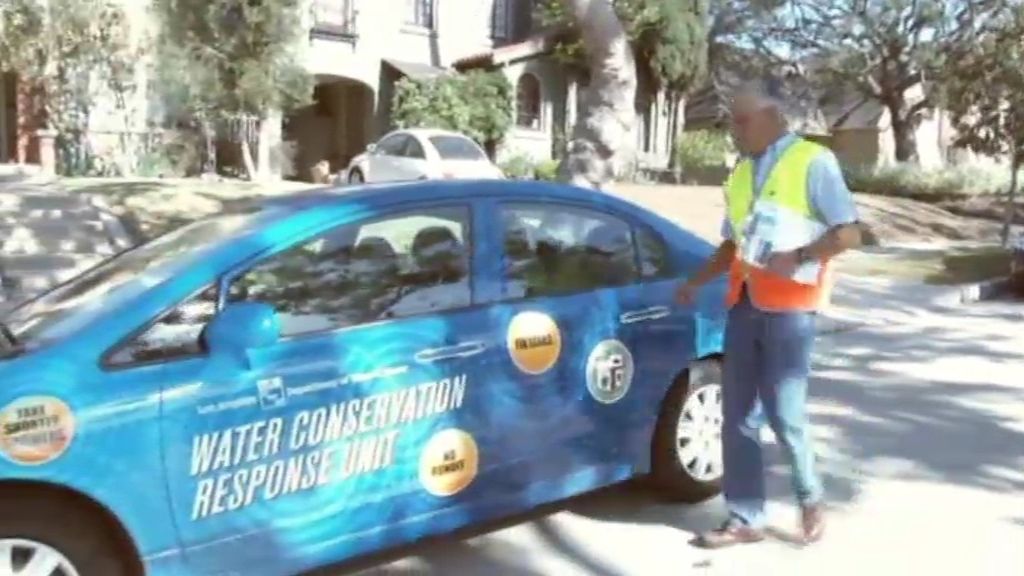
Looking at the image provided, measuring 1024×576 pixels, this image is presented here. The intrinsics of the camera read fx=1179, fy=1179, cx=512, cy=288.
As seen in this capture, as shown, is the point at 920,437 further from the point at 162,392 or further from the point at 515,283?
the point at 162,392

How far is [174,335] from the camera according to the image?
3723 mm

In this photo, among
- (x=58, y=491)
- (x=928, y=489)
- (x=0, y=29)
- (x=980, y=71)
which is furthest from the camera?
(x=980, y=71)

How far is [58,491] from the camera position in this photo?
3.43m

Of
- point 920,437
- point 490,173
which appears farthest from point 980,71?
point 920,437

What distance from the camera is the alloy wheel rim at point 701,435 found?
5254 millimetres

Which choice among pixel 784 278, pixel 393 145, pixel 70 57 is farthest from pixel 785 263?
pixel 393 145

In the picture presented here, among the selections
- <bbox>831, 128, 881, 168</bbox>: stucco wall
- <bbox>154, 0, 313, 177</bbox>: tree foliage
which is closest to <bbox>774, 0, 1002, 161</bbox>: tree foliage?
<bbox>831, 128, 881, 168</bbox>: stucco wall

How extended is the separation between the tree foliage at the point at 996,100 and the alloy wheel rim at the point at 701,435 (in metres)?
16.9

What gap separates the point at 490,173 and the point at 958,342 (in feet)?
40.9

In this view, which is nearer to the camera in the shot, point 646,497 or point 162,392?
point 162,392

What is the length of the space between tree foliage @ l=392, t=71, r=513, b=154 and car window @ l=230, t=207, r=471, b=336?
23.7 m

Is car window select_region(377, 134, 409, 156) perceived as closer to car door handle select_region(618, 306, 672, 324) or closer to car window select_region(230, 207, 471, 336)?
car door handle select_region(618, 306, 672, 324)

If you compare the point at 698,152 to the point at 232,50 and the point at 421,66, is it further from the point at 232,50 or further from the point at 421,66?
the point at 232,50

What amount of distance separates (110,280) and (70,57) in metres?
18.3
